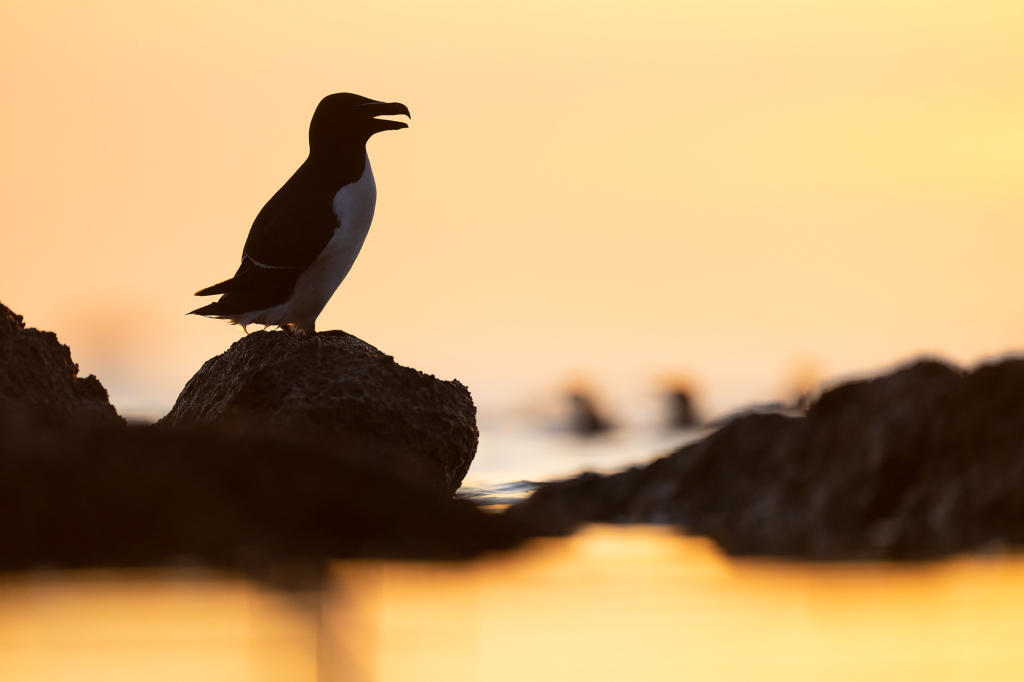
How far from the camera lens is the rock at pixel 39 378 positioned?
7840mm

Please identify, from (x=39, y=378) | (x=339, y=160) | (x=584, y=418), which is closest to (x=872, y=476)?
(x=39, y=378)

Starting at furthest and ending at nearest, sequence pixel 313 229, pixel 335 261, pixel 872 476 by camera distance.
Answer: pixel 335 261 → pixel 313 229 → pixel 872 476

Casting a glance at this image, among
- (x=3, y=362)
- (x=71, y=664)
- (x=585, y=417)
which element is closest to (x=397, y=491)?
(x=71, y=664)

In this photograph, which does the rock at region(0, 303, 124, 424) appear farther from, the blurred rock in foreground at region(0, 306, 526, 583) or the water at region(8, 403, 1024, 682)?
the water at region(8, 403, 1024, 682)

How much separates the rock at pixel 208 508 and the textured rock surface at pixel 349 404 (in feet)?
10.4

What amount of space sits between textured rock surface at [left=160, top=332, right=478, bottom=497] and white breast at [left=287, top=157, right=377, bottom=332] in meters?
1.61

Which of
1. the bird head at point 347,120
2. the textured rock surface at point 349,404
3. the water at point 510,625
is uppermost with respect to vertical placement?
the bird head at point 347,120

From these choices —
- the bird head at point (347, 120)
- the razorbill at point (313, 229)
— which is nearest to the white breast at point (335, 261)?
the razorbill at point (313, 229)

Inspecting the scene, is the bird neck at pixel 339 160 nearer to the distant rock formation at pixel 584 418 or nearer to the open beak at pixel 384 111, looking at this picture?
the open beak at pixel 384 111

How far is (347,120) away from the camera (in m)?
10.4

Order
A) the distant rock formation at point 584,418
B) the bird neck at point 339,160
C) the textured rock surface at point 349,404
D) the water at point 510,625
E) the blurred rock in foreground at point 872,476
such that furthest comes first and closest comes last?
the distant rock formation at point 584,418 < the bird neck at point 339,160 < the textured rock surface at point 349,404 < the blurred rock in foreground at point 872,476 < the water at point 510,625

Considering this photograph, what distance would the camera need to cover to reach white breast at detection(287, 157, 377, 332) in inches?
386

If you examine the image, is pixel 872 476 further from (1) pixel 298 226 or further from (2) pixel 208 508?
(1) pixel 298 226

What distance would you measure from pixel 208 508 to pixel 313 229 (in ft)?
21.2
